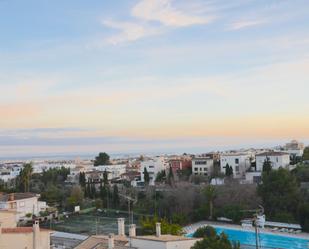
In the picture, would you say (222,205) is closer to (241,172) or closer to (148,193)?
(148,193)

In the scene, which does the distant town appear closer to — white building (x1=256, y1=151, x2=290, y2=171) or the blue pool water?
white building (x1=256, y1=151, x2=290, y2=171)

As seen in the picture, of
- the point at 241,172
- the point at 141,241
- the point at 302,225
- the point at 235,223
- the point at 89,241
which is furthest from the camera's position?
the point at 241,172

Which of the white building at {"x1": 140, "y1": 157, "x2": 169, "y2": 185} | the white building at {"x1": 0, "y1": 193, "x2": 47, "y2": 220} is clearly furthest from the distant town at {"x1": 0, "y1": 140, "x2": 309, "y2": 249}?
the white building at {"x1": 140, "y1": 157, "x2": 169, "y2": 185}

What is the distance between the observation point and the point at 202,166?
191 ft

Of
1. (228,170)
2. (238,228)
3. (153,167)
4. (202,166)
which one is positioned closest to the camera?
(238,228)

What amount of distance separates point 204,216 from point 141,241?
20138mm

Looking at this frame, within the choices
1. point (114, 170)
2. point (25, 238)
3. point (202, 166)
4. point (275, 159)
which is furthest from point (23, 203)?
point (114, 170)

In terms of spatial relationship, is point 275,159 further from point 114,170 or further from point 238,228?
point 114,170

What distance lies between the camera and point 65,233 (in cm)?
3188

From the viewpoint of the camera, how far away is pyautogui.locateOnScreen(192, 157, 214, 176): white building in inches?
2265

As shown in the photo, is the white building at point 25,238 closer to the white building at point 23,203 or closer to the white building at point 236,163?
the white building at point 23,203

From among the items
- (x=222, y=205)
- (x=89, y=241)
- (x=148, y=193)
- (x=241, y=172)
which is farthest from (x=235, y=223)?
(x=241, y=172)

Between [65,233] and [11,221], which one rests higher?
[11,221]

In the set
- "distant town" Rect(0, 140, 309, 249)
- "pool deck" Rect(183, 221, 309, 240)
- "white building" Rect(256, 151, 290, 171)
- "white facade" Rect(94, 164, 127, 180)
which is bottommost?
"pool deck" Rect(183, 221, 309, 240)
